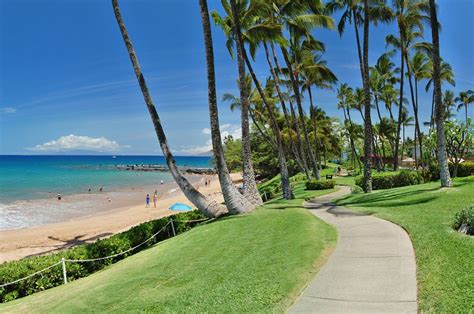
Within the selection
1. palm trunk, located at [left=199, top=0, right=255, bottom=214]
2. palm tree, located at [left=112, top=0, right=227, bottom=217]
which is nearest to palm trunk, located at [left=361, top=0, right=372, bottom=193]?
palm trunk, located at [left=199, top=0, right=255, bottom=214]

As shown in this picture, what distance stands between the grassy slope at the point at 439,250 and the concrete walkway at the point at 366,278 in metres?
0.19

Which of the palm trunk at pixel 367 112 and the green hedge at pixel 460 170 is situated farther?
the green hedge at pixel 460 170

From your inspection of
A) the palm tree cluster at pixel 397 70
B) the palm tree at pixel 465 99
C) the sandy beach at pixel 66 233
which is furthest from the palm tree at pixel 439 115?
the palm tree at pixel 465 99

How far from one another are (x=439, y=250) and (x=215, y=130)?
8598 mm

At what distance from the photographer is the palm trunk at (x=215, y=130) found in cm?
1267

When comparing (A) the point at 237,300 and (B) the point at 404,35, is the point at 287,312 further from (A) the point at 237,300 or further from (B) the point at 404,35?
(B) the point at 404,35

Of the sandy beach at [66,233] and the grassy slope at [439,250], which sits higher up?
the grassy slope at [439,250]

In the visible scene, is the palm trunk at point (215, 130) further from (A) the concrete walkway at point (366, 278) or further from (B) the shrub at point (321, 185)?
(B) the shrub at point (321, 185)

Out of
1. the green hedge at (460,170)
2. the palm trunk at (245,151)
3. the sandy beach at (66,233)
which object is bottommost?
the sandy beach at (66,233)

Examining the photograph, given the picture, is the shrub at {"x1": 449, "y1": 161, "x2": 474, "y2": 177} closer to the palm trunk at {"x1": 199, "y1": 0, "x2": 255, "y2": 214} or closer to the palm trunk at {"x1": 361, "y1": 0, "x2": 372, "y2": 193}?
the palm trunk at {"x1": 361, "y1": 0, "x2": 372, "y2": 193}

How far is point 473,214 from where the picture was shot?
6.82 m

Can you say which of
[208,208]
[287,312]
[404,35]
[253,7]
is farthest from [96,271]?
[404,35]

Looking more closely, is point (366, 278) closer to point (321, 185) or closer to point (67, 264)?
point (67, 264)

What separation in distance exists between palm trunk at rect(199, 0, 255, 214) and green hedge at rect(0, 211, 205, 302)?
354 cm
